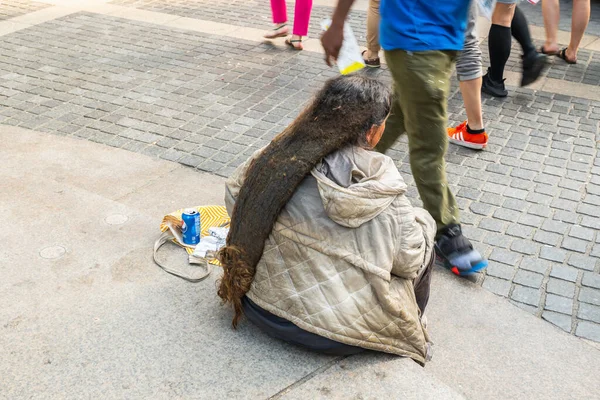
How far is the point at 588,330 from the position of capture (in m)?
3.40

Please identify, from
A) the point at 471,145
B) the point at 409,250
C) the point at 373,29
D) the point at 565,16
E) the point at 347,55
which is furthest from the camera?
the point at 565,16

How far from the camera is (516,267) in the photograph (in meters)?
3.85

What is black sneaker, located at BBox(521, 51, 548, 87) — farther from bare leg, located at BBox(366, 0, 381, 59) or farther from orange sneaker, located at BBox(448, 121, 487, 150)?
bare leg, located at BBox(366, 0, 381, 59)

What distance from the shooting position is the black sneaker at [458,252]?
366 centimetres

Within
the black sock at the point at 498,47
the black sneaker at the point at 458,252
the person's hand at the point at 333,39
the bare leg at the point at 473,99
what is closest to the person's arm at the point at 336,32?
the person's hand at the point at 333,39

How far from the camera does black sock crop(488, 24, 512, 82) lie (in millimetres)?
5805

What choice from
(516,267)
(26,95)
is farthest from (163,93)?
(516,267)

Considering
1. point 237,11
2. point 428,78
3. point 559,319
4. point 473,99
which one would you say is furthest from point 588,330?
point 237,11

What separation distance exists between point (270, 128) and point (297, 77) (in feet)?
3.94

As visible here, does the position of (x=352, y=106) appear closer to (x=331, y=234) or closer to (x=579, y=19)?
(x=331, y=234)

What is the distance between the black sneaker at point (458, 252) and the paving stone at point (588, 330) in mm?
548

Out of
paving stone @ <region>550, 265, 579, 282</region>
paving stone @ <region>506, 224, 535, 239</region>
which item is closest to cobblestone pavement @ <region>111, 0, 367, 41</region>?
paving stone @ <region>506, 224, 535, 239</region>

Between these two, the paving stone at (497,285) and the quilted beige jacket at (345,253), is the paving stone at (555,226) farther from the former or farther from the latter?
the quilted beige jacket at (345,253)

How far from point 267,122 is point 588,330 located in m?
2.95
